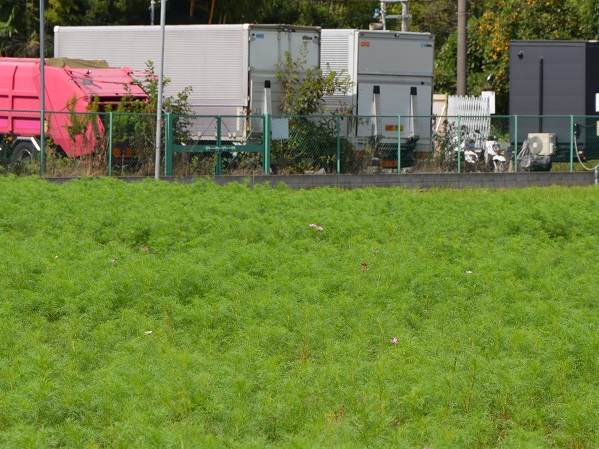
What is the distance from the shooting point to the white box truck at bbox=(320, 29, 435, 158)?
95.1ft

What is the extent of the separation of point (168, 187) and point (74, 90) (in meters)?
8.05

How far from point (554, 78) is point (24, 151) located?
50.7ft

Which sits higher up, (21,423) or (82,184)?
(82,184)

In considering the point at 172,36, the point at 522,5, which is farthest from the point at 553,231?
the point at 522,5

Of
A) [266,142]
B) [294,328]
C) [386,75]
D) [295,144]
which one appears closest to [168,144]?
[266,142]

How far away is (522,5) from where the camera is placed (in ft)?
142

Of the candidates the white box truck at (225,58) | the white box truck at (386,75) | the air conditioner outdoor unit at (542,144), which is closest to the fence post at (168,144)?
the white box truck at (225,58)

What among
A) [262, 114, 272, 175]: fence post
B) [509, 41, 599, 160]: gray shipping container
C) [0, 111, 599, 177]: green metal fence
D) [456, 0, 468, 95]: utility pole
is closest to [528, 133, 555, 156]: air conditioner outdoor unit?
[0, 111, 599, 177]: green metal fence

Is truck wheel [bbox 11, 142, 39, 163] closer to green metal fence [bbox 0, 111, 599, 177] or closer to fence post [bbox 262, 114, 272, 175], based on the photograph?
green metal fence [bbox 0, 111, 599, 177]

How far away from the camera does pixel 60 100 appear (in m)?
26.9

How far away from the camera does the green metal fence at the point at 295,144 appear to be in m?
25.5

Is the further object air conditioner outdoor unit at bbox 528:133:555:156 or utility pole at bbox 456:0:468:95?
utility pole at bbox 456:0:468:95

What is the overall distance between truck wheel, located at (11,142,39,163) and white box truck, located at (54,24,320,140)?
410cm

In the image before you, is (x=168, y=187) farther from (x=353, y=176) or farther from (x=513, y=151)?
(x=513, y=151)
